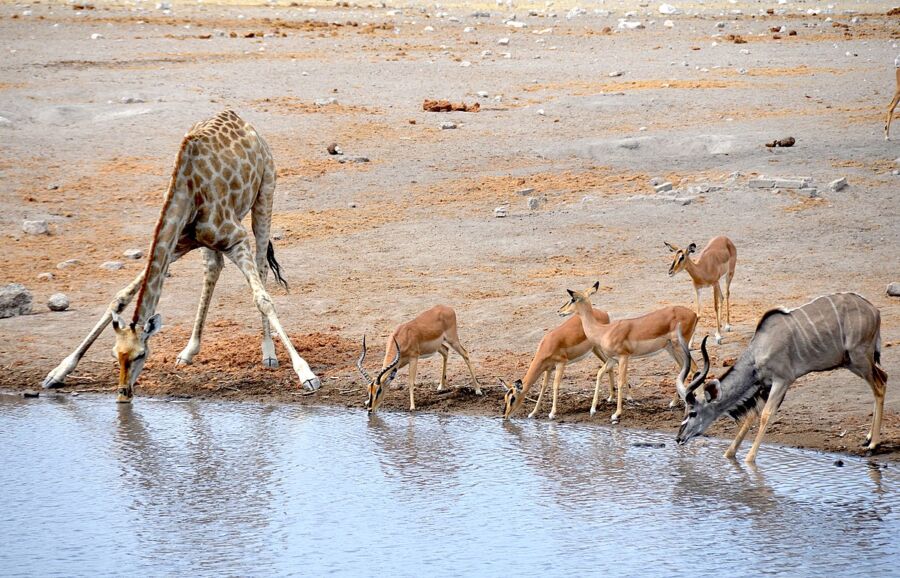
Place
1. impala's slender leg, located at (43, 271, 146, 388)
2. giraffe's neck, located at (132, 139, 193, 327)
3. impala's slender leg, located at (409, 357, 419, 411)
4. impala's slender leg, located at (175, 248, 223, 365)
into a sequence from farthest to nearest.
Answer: impala's slender leg, located at (175, 248, 223, 365)
impala's slender leg, located at (43, 271, 146, 388)
giraffe's neck, located at (132, 139, 193, 327)
impala's slender leg, located at (409, 357, 419, 411)

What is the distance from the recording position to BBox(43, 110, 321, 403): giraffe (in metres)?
11.0

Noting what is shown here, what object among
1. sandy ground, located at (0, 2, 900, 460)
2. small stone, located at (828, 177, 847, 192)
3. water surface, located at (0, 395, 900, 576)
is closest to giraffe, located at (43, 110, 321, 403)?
sandy ground, located at (0, 2, 900, 460)

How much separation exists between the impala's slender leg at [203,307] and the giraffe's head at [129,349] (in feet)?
4.18

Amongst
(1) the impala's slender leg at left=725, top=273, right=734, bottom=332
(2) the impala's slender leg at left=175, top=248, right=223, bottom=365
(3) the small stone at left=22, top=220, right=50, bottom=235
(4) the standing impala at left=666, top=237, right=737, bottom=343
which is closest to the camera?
(1) the impala's slender leg at left=725, top=273, right=734, bottom=332

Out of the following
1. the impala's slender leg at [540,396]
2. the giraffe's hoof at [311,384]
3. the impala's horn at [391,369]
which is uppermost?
the impala's horn at [391,369]

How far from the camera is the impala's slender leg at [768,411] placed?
8.86m

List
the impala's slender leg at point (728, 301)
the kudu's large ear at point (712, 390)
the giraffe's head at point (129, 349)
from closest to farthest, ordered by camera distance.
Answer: the kudu's large ear at point (712, 390), the giraffe's head at point (129, 349), the impala's slender leg at point (728, 301)

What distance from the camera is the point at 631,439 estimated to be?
9.60 meters

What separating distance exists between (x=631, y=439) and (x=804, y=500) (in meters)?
1.79

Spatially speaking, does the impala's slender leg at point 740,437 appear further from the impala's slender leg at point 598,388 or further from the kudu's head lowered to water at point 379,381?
the kudu's head lowered to water at point 379,381

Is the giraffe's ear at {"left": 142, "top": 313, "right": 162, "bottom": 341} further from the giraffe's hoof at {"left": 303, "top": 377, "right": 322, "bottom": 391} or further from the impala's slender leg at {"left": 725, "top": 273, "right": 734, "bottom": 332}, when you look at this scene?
the impala's slender leg at {"left": 725, "top": 273, "right": 734, "bottom": 332}

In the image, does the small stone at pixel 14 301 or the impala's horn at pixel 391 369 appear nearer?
the impala's horn at pixel 391 369

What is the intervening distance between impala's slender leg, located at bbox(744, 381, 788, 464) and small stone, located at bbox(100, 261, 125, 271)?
884 cm

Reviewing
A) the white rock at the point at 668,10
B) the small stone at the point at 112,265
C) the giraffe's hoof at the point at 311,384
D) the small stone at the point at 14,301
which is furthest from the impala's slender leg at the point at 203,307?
the white rock at the point at 668,10
